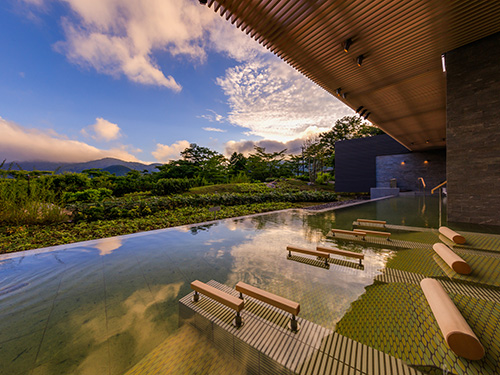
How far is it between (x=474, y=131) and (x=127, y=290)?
9.60m

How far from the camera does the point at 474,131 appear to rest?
5.27 m

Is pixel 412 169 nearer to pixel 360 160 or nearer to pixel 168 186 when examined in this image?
pixel 360 160

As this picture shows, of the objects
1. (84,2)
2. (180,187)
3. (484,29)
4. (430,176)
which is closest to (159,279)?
(484,29)

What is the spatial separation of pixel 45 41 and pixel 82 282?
20533 mm

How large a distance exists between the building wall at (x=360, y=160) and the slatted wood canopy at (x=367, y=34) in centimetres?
1551

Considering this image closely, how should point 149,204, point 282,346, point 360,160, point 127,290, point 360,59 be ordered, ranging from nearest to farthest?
point 282,346, point 127,290, point 360,59, point 149,204, point 360,160

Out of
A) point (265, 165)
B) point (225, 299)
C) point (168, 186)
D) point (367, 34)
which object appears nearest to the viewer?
point (225, 299)

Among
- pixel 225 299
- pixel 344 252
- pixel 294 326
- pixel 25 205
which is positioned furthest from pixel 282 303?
pixel 25 205

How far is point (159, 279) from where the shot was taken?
327cm

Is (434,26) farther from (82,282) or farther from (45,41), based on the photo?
(45,41)

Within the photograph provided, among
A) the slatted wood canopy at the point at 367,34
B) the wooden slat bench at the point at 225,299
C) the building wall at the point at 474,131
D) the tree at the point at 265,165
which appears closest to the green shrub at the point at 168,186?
the slatted wood canopy at the point at 367,34

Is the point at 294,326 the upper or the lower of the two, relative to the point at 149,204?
lower

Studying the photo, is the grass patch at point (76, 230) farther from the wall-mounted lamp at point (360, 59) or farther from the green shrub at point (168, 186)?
the wall-mounted lamp at point (360, 59)

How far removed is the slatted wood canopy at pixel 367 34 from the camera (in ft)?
12.3
